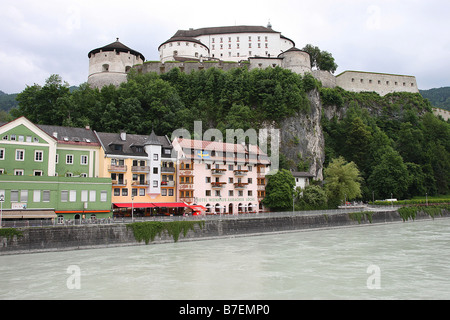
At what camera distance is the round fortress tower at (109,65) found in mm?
74250

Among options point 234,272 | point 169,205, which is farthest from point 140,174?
point 234,272

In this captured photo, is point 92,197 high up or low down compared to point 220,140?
down

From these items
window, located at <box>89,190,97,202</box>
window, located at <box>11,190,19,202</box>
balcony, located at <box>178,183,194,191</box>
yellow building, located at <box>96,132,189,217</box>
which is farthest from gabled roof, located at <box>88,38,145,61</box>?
window, located at <box>11,190,19,202</box>

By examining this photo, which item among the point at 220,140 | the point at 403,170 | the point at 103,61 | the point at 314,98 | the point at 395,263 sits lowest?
the point at 395,263

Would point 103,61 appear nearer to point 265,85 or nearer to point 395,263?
point 265,85

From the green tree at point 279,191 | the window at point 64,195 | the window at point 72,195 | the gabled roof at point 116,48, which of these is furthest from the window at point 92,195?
the gabled roof at point 116,48

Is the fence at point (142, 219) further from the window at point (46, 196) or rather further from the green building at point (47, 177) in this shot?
the window at point (46, 196)

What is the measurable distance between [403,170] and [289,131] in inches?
827

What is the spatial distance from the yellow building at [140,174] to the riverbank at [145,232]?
7.18 meters

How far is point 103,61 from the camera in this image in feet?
246

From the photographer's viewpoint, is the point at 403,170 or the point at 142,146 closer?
the point at 142,146
